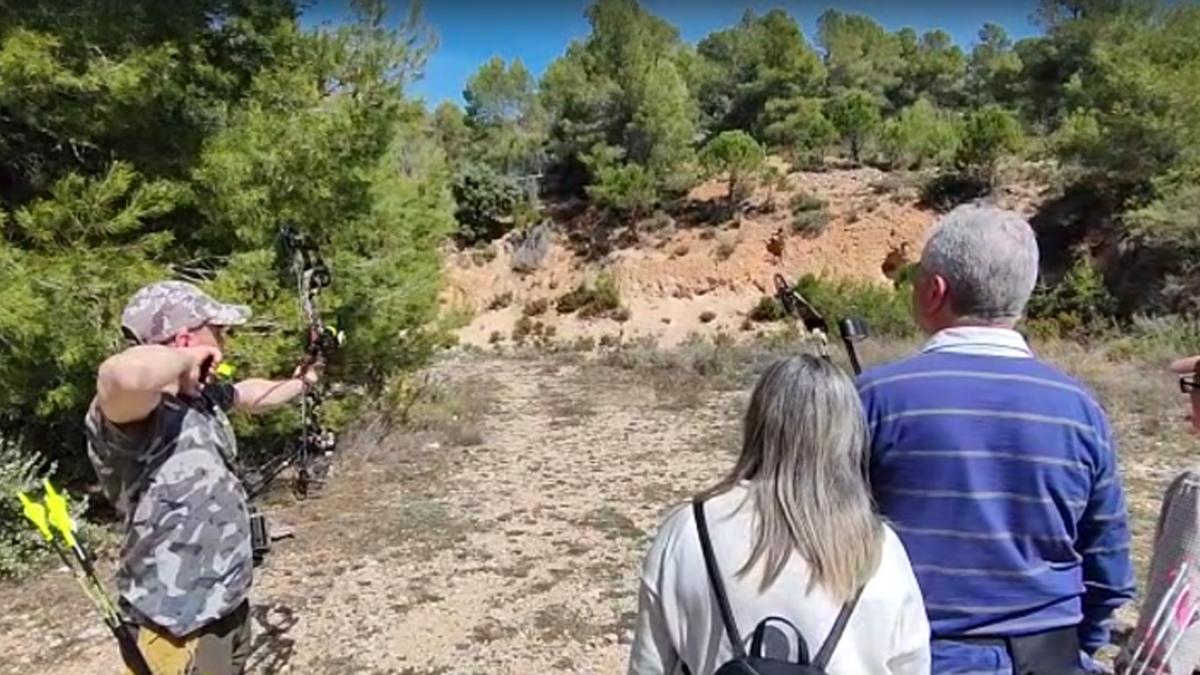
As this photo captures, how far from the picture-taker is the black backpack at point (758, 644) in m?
1.27

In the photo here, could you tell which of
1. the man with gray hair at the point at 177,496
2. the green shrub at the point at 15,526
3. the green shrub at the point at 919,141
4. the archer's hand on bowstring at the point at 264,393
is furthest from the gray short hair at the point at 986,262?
the green shrub at the point at 919,141

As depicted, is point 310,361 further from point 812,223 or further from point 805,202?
point 805,202

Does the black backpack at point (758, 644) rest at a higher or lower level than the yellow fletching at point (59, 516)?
higher

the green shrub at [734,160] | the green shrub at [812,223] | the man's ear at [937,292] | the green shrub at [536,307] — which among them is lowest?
the green shrub at [536,307]

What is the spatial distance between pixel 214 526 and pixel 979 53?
3626cm

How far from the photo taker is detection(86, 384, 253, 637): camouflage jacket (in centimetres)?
220

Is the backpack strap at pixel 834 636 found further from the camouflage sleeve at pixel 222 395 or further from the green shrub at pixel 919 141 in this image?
the green shrub at pixel 919 141

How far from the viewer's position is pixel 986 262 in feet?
4.96

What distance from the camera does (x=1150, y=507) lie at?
5.73 meters

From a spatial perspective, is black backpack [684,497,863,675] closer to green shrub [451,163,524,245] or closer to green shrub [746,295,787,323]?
green shrub [746,295,787,323]

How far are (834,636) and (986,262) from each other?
65 cm

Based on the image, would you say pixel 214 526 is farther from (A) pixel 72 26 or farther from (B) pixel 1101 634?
(A) pixel 72 26

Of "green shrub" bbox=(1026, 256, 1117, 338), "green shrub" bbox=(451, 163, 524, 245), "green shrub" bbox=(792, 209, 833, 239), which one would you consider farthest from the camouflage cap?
"green shrub" bbox=(451, 163, 524, 245)

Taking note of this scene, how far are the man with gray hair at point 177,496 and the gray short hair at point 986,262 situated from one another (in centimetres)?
163
